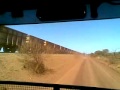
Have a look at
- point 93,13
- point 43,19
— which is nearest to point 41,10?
point 43,19

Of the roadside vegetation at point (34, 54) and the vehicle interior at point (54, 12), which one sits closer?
the vehicle interior at point (54, 12)

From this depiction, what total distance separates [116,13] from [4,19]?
83.8 inches

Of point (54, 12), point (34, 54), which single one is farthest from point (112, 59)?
point (54, 12)

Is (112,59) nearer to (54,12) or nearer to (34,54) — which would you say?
(34,54)

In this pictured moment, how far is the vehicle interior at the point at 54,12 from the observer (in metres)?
4.01

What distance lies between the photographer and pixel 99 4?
4.18 meters

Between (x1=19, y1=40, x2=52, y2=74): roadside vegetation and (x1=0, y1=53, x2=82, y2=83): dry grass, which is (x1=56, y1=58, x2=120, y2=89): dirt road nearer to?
(x1=0, y1=53, x2=82, y2=83): dry grass

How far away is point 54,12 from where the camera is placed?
405 cm

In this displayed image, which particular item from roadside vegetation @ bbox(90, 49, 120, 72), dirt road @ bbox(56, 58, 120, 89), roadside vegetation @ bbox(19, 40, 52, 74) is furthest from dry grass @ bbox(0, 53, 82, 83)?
roadside vegetation @ bbox(90, 49, 120, 72)

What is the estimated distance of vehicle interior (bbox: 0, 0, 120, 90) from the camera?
4.01 meters

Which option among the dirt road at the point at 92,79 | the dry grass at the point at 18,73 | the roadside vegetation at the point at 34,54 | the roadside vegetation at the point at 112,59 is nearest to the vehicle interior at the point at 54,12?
the dirt road at the point at 92,79

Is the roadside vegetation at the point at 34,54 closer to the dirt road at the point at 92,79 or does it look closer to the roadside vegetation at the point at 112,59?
the dirt road at the point at 92,79

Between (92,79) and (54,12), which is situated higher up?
(54,12)

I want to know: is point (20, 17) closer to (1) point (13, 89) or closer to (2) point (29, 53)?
(1) point (13, 89)
